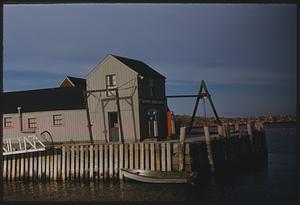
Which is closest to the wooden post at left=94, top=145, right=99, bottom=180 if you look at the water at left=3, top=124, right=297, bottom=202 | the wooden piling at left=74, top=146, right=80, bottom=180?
the water at left=3, top=124, right=297, bottom=202

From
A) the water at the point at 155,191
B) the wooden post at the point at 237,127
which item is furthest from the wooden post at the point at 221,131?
the water at the point at 155,191

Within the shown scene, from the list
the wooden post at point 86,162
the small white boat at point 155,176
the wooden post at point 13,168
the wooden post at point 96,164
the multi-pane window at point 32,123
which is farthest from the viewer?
the multi-pane window at point 32,123

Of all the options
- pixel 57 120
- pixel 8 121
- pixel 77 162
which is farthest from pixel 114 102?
pixel 8 121

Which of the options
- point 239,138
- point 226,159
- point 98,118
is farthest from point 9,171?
point 239,138

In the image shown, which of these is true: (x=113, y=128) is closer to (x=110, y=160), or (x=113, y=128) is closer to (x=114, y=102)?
(x=114, y=102)

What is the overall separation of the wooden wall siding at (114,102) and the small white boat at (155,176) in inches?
93.3

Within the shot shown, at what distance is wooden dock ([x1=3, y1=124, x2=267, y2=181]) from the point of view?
15625 mm

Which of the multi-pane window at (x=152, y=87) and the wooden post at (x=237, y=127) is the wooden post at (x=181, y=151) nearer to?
the multi-pane window at (x=152, y=87)

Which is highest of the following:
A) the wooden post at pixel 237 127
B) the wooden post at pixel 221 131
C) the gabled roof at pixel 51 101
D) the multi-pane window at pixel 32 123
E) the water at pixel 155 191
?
the gabled roof at pixel 51 101

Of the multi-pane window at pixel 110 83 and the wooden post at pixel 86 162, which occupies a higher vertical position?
the multi-pane window at pixel 110 83

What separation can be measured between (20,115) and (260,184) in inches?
420

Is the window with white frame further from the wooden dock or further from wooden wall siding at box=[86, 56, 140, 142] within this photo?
wooden wall siding at box=[86, 56, 140, 142]

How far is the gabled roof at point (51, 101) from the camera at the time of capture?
61.7 ft

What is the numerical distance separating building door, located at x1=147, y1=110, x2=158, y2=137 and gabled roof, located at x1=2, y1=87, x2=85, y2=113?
317 centimetres
